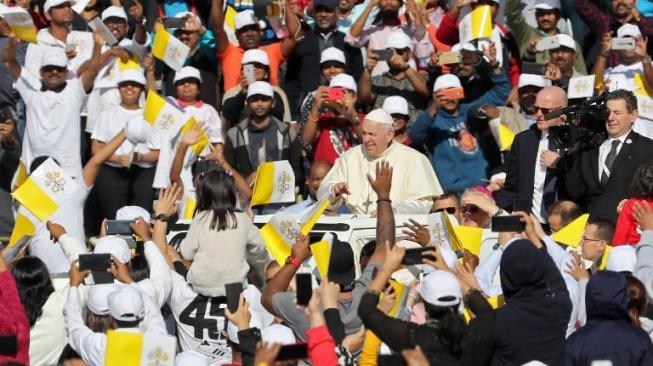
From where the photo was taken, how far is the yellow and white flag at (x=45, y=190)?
41.3 ft

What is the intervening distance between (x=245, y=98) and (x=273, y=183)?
3.17 meters

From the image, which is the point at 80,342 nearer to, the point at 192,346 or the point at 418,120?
the point at 192,346

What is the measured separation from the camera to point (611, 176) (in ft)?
40.9

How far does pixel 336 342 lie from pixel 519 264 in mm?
1113

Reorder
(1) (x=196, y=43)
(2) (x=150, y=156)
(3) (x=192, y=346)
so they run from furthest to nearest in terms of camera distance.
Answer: (1) (x=196, y=43) < (2) (x=150, y=156) < (3) (x=192, y=346)

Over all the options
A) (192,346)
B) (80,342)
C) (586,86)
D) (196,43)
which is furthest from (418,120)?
(80,342)

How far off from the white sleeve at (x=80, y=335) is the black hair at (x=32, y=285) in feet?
1.03

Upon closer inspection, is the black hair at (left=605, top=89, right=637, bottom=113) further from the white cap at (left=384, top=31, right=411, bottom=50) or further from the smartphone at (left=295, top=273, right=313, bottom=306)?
the smartphone at (left=295, top=273, right=313, bottom=306)

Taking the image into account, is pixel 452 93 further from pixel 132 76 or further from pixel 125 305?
pixel 125 305

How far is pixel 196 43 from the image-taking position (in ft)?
54.0

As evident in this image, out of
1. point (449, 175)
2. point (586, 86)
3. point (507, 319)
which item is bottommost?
point (449, 175)

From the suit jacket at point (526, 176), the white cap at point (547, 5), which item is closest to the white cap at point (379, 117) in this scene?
the suit jacket at point (526, 176)

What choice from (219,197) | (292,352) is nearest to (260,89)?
(219,197)

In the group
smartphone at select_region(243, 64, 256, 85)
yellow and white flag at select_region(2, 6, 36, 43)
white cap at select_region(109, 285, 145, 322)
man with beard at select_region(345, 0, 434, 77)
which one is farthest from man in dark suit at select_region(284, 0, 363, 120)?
white cap at select_region(109, 285, 145, 322)
